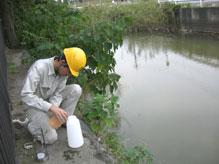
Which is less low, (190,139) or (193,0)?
(193,0)

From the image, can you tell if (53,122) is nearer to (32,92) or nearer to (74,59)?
(32,92)

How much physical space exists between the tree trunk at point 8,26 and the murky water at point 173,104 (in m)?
3.80

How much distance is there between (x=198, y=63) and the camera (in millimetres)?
7875

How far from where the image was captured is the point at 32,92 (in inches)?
95.7

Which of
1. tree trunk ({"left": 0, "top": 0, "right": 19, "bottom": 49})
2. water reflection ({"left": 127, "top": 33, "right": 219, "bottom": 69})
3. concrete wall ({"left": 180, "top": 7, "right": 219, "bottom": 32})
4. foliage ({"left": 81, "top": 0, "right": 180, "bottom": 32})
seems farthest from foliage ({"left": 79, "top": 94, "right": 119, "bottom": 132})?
foliage ({"left": 81, "top": 0, "right": 180, "bottom": 32})

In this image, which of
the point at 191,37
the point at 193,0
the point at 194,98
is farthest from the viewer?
the point at 193,0

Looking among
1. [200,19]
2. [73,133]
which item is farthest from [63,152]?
[200,19]

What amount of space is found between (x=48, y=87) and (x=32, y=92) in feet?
0.65

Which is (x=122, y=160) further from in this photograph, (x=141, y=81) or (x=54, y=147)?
(x=141, y=81)

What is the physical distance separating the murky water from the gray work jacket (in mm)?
1702

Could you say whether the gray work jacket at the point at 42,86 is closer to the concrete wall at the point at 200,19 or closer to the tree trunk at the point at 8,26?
the tree trunk at the point at 8,26

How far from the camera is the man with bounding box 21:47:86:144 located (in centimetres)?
238

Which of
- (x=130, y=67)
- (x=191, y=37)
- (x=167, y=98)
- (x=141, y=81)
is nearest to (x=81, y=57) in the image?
(x=167, y=98)

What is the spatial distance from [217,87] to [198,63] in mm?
2262
